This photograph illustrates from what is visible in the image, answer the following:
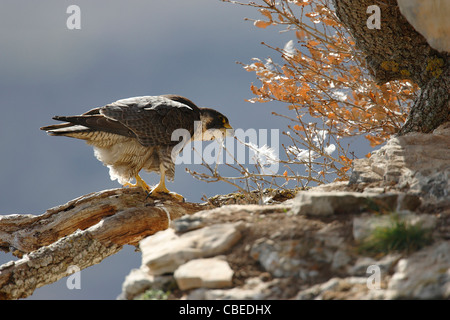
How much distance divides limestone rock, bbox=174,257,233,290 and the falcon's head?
4855 mm

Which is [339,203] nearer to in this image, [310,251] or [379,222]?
[379,222]

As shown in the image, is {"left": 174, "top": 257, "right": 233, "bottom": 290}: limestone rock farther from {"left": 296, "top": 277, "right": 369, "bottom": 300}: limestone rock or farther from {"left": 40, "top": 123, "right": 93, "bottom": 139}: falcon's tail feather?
{"left": 40, "top": 123, "right": 93, "bottom": 139}: falcon's tail feather

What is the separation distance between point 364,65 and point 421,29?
5.94 ft

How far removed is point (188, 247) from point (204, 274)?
0.37 meters

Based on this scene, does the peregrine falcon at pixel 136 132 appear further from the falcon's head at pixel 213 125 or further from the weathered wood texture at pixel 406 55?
the weathered wood texture at pixel 406 55

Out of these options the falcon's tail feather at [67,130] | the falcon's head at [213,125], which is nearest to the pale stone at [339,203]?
the falcon's tail feather at [67,130]

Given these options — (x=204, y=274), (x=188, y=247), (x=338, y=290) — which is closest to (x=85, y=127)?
(x=188, y=247)

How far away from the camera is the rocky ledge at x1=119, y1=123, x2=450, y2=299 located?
9.75ft

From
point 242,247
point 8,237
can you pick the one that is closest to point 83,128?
point 8,237

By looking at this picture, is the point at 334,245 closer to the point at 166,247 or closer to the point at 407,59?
the point at 166,247

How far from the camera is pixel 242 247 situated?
11.3ft

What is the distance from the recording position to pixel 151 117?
22.8 ft

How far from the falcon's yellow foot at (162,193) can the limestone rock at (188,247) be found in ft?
11.2

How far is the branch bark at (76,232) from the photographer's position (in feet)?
19.7
